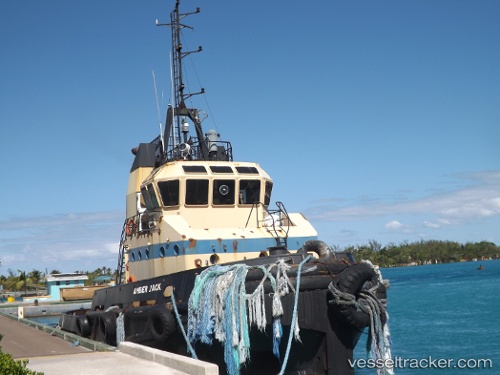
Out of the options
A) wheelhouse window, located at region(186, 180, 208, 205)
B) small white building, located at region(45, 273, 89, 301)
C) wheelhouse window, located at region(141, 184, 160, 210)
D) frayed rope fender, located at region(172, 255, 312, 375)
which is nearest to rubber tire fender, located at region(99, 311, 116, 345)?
wheelhouse window, located at region(141, 184, 160, 210)

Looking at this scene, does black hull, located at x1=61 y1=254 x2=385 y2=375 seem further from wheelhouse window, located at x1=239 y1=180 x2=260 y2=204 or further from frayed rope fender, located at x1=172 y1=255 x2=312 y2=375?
wheelhouse window, located at x1=239 y1=180 x2=260 y2=204

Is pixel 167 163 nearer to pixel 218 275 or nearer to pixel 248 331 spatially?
pixel 218 275

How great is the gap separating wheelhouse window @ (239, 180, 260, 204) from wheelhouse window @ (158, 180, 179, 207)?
170 centimetres

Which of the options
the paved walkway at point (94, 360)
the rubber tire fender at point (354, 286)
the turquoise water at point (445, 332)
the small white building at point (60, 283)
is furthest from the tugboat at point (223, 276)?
the small white building at point (60, 283)

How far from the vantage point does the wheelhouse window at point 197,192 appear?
643 inches

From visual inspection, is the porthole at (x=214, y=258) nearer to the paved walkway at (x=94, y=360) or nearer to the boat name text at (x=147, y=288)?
the boat name text at (x=147, y=288)

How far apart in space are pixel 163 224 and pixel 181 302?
2334 millimetres

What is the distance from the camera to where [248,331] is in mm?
12875

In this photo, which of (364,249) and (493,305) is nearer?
(493,305)

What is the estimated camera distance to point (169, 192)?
16312mm

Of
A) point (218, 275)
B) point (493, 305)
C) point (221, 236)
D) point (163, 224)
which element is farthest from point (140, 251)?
point (493, 305)

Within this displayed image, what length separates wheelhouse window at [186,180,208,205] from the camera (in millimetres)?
16328

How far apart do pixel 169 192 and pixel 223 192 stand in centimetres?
138

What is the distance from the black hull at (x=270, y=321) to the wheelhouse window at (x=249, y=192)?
3213 millimetres
